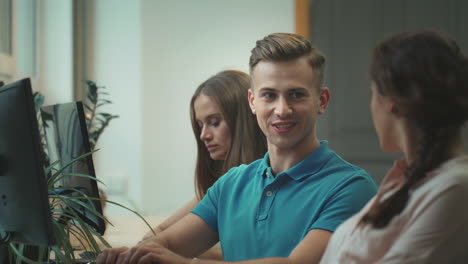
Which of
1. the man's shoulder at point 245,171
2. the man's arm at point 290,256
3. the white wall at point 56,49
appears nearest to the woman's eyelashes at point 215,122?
the man's shoulder at point 245,171

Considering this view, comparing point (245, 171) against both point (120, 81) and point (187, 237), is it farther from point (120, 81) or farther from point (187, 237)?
point (120, 81)

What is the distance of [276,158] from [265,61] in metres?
0.24

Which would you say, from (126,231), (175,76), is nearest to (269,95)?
(126,231)

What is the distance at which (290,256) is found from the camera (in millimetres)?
971

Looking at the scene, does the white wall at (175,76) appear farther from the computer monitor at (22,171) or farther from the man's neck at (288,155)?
the computer monitor at (22,171)

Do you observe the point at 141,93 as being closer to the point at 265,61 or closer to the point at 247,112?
the point at 247,112

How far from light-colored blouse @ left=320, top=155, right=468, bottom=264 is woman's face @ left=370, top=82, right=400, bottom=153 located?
9 centimetres

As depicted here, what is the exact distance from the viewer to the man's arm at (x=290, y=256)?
957 millimetres

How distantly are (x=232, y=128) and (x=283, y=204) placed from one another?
0.60 meters

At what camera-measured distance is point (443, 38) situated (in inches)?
27.1

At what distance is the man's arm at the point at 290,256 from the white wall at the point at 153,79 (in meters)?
2.15

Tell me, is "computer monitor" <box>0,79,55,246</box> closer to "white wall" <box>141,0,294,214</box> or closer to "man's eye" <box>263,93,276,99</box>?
"man's eye" <box>263,93,276,99</box>

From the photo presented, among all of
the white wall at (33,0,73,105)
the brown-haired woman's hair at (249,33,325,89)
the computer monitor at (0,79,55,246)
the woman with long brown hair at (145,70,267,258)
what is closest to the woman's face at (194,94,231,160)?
the woman with long brown hair at (145,70,267,258)

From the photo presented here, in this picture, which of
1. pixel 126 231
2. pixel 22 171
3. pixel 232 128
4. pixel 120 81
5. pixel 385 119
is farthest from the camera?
pixel 120 81
